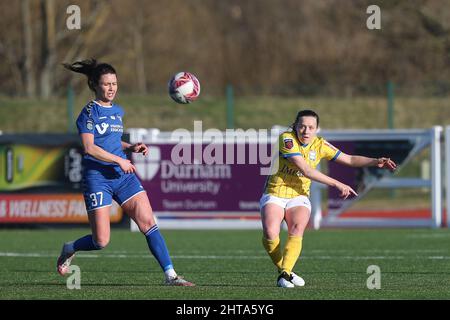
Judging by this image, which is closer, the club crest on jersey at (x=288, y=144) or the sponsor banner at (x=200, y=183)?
the club crest on jersey at (x=288, y=144)

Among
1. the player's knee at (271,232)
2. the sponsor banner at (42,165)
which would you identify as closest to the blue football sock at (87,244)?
the player's knee at (271,232)

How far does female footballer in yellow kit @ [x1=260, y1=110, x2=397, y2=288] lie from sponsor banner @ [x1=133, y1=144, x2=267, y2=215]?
8.96m

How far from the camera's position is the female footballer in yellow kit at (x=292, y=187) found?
10281mm

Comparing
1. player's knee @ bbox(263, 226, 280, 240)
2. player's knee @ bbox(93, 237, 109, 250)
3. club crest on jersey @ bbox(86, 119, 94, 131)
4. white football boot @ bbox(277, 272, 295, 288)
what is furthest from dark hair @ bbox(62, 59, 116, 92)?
white football boot @ bbox(277, 272, 295, 288)

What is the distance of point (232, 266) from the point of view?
1269 centimetres

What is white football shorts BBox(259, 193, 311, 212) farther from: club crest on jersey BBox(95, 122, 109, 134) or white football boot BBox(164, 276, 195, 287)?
club crest on jersey BBox(95, 122, 109, 134)

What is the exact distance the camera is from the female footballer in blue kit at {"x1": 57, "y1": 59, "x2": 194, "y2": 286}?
33.5 ft

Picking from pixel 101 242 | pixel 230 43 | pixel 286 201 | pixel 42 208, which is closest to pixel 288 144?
pixel 286 201

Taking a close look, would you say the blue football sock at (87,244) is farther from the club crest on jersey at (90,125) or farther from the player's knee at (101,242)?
the club crest on jersey at (90,125)

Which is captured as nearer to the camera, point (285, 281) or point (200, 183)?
point (285, 281)

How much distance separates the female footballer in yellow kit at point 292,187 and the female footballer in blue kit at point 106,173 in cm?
93

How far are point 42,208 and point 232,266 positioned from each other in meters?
7.89

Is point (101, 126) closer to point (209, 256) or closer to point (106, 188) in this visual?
point (106, 188)

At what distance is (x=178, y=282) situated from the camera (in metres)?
10.2
